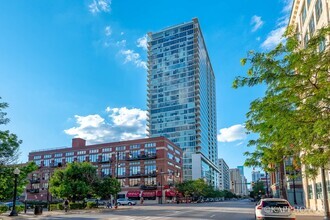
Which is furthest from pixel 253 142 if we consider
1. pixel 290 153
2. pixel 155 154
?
pixel 155 154

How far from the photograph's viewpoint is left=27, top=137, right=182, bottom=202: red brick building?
9556 cm

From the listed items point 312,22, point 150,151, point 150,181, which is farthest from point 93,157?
point 312,22

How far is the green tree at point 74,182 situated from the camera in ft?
Result: 149

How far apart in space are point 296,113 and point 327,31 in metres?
2.66

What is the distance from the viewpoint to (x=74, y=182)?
45.9 meters

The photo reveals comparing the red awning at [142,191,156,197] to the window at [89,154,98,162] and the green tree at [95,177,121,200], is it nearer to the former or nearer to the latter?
the window at [89,154,98,162]

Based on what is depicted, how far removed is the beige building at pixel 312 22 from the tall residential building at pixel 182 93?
113 metres

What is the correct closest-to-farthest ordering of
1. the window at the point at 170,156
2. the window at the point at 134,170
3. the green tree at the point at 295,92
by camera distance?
the green tree at the point at 295,92
the window at the point at 134,170
the window at the point at 170,156

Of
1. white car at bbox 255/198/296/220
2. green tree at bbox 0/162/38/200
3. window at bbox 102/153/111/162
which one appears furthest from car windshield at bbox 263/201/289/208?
window at bbox 102/153/111/162

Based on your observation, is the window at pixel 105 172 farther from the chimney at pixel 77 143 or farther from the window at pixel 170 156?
the window at pixel 170 156

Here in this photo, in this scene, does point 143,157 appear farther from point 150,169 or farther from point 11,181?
point 11,181

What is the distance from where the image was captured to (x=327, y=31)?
9.91 meters

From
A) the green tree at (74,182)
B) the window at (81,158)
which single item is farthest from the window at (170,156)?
the green tree at (74,182)

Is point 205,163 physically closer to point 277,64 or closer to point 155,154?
point 155,154
